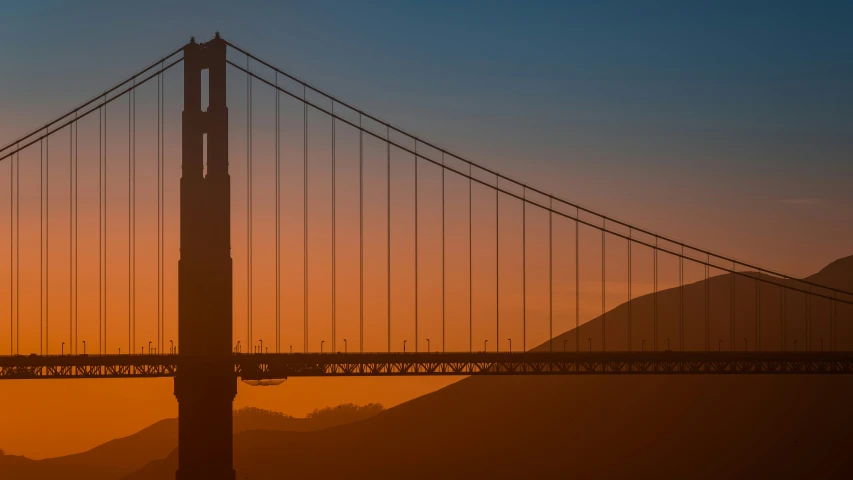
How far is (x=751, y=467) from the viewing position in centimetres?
19538

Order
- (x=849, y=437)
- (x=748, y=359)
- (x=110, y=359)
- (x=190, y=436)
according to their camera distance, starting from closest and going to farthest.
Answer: (x=190, y=436) → (x=110, y=359) → (x=748, y=359) → (x=849, y=437)

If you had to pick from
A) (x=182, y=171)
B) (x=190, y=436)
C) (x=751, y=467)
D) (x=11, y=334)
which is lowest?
(x=751, y=467)

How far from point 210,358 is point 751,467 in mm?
129074

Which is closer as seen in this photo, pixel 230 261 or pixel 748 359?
pixel 230 261

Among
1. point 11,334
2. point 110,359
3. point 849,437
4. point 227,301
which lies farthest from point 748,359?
point 849,437

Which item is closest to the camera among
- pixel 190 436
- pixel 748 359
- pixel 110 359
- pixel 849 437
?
pixel 190 436

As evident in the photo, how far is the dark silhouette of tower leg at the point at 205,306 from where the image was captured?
85.8m

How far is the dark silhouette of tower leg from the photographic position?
85750 mm

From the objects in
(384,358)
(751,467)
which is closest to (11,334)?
(384,358)

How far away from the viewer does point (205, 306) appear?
3376 inches

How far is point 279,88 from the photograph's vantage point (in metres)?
103

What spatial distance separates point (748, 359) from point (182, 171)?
46220 mm

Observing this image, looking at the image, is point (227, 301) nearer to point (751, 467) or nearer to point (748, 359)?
point (748, 359)

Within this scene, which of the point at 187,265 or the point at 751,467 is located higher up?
the point at 187,265
